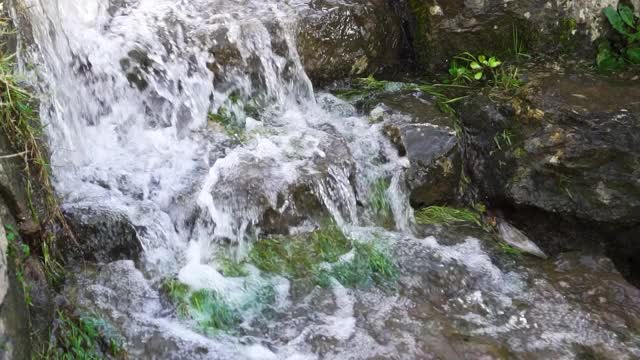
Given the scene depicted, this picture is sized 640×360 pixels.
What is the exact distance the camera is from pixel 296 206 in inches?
149

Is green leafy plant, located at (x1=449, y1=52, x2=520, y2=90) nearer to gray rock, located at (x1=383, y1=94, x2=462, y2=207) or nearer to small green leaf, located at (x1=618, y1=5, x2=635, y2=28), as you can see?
gray rock, located at (x1=383, y1=94, x2=462, y2=207)

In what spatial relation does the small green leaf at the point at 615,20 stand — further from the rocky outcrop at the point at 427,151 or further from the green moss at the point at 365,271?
the green moss at the point at 365,271

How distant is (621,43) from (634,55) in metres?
0.24

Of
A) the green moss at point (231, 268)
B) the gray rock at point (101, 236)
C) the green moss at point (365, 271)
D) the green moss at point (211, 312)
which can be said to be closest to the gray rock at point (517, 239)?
the green moss at point (365, 271)

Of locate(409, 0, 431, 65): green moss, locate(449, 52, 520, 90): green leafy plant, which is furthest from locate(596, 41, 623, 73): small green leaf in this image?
locate(409, 0, 431, 65): green moss

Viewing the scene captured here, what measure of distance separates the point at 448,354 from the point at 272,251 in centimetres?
111

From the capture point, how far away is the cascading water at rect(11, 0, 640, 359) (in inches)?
128

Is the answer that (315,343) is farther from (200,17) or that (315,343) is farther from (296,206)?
(200,17)

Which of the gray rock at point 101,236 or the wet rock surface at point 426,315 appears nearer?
the wet rock surface at point 426,315

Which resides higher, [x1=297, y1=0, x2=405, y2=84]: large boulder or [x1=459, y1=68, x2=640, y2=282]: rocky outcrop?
[x1=297, y1=0, x2=405, y2=84]: large boulder

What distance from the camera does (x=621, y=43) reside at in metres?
4.95

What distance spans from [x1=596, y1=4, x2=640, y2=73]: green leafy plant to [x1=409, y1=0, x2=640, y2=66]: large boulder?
0.28 ft

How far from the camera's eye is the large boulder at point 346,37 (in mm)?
4898

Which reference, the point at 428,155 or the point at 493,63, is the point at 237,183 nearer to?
the point at 428,155
